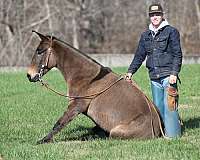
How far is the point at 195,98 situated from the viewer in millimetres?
16250

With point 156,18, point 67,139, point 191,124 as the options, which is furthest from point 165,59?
point 191,124

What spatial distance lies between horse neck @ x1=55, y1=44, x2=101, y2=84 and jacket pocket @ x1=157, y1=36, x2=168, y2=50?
1.06m

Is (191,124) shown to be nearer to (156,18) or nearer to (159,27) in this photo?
(159,27)

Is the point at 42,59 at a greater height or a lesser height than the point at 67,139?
greater

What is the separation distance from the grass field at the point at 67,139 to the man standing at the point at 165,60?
466mm

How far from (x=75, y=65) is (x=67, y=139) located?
1.33 m

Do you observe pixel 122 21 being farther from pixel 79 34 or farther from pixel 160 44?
pixel 160 44

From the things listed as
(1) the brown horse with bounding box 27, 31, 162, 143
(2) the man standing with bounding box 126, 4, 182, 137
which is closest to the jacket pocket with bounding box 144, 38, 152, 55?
(2) the man standing with bounding box 126, 4, 182, 137

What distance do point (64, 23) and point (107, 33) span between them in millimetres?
8210

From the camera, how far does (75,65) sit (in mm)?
9188

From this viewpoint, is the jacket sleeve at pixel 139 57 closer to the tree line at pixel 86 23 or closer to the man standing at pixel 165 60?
the man standing at pixel 165 60

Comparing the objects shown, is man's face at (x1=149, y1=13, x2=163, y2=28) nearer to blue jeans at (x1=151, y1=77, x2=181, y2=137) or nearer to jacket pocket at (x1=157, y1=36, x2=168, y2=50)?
jacket pocket at (x1=157, y1=36, x2=168, y2=50)

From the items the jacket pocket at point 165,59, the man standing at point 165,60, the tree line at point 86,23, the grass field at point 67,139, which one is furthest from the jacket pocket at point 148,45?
the tree line at point 86,23

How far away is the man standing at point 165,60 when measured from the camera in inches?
353
